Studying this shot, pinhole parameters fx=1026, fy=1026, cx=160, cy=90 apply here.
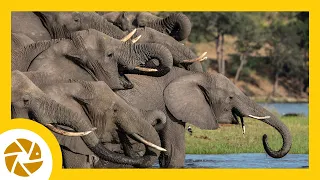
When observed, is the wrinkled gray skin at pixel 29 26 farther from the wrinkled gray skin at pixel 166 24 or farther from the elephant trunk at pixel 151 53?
the elephant trunk at pixel 151 53

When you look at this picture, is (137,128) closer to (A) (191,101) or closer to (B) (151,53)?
(B) (151,53)

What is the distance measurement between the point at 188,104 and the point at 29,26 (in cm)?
240

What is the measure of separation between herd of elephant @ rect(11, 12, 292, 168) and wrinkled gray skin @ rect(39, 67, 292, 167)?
12 millimetres

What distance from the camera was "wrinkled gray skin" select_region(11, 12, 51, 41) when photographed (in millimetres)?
12922

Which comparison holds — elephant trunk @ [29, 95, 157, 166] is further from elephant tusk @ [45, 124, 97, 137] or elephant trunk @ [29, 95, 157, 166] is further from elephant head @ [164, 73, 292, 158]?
elephant head @ [164, 73, 292, 158]

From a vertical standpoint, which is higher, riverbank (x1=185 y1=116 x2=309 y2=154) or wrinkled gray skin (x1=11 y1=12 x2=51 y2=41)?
wrinkled gray skin (x1=11 y1=12 x2=51 y2=41)

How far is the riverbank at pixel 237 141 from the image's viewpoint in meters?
14.9

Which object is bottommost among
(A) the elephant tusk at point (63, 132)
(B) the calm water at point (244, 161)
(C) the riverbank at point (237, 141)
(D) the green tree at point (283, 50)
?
(B) the calm water at point (244, 161)

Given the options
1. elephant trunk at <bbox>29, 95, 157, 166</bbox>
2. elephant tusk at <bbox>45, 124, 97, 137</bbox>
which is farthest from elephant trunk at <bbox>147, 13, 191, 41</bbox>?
elephant tusk at <bbox>45, 124, 97, 137</bbox>

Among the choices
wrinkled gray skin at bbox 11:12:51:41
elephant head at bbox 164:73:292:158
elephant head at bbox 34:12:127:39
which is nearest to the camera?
elephant head at bbox 164:73:292:158

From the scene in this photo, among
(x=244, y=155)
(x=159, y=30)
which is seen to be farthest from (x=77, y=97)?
(x=244, y=155)

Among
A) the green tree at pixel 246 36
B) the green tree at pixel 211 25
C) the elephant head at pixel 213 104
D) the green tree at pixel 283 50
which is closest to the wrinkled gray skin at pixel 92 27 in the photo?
the elephant head at pixel 213 104

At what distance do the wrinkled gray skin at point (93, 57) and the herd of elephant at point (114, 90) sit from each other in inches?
0.4

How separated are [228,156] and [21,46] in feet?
13.2
